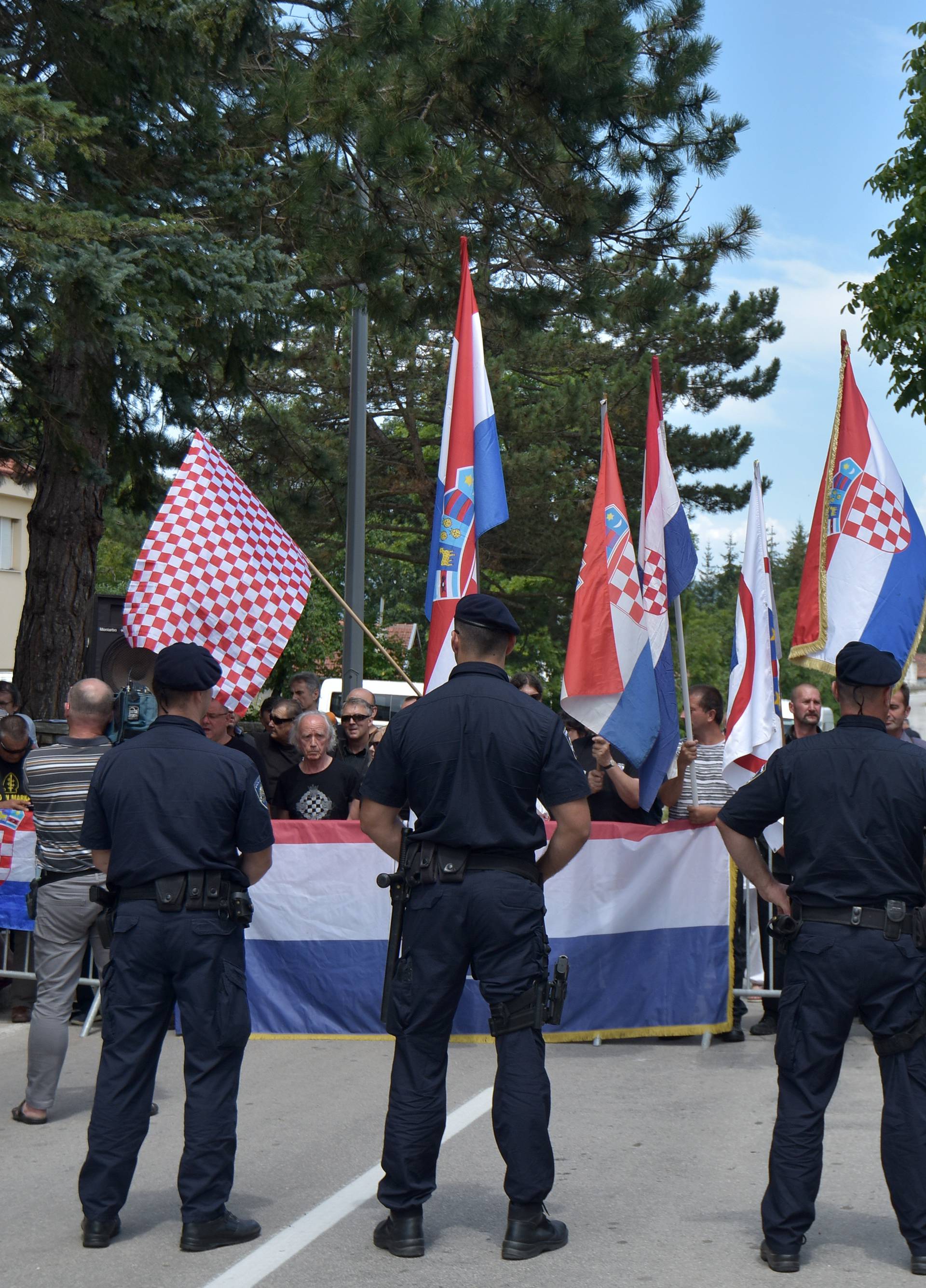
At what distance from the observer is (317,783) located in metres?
9.32

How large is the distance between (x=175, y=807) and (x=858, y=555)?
4903mm

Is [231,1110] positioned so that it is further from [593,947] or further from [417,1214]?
[593,947]

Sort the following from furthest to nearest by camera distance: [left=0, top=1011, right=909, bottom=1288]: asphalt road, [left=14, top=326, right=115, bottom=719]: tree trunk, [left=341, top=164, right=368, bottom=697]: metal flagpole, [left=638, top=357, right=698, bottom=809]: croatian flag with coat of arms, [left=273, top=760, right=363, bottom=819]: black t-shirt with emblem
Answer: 1. [left=341, top=164, right=368, bottom=697]: metal flagpole
2. [left=14, top=326, right=115, bottom=719]: tree trunk
3. [left=273, top=760, right=363, bottom=819]: black t-shirt with emblem
4. [left=638, top=357, right=698, bottom=809]: croatian flag with coat of arms
5. [left=0, top=1011, right=909, bottom=1288]: asphalt road

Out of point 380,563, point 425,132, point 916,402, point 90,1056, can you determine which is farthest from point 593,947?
point 380,563

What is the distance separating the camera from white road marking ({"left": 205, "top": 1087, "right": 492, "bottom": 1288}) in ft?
15.1

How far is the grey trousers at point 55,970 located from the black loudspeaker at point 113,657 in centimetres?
658

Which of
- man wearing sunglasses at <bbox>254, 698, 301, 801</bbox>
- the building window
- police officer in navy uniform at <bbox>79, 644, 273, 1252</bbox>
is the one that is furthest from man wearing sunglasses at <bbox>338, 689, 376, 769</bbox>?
the building window

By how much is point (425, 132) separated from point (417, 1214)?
819cm

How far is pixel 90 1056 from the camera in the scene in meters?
8.14

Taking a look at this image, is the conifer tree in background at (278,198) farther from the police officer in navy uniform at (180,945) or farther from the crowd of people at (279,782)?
the police officer in navy uniform at (180,945)

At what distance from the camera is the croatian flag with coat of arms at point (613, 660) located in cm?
823

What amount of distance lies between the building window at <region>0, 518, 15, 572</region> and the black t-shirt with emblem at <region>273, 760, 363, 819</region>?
38.2 meters

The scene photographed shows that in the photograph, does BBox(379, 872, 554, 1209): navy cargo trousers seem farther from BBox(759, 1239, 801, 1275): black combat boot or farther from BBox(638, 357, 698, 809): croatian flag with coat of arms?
BBox(638, 357, 698, 809): croatian flag with coat of arms

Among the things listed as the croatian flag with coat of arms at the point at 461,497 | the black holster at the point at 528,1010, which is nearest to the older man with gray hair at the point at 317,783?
the croatian flag with coat of arms at the point at 461,497
